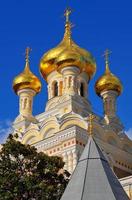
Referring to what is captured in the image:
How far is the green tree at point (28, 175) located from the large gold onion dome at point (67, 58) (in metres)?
13.1

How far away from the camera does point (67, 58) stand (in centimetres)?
2803

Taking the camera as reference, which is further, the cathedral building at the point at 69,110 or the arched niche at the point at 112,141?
the arched niche at the point at 112,141

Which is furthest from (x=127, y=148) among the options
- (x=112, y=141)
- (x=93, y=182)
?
(x=93, y=182)

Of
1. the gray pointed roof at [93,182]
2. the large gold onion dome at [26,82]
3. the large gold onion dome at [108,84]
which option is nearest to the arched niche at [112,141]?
the large gold onion dome at [108,84]

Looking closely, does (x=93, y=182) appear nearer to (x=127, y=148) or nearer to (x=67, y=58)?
(x=127, y=148)

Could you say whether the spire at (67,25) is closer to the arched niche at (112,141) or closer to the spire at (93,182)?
the arched niche at (112,141)

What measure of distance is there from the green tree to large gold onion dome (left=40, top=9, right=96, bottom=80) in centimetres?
1310

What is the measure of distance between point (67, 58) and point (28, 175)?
14.2m

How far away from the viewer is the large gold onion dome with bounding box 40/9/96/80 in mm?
28141

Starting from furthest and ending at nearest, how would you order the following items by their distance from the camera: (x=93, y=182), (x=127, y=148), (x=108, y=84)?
(x=108, y=84) → (x=127, y=148) → (x=93, y=182)

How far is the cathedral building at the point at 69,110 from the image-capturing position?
24.3 metres

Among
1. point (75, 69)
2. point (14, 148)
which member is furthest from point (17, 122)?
point (14, 148)

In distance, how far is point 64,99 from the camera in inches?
1083

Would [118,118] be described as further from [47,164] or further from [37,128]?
[47,164]
